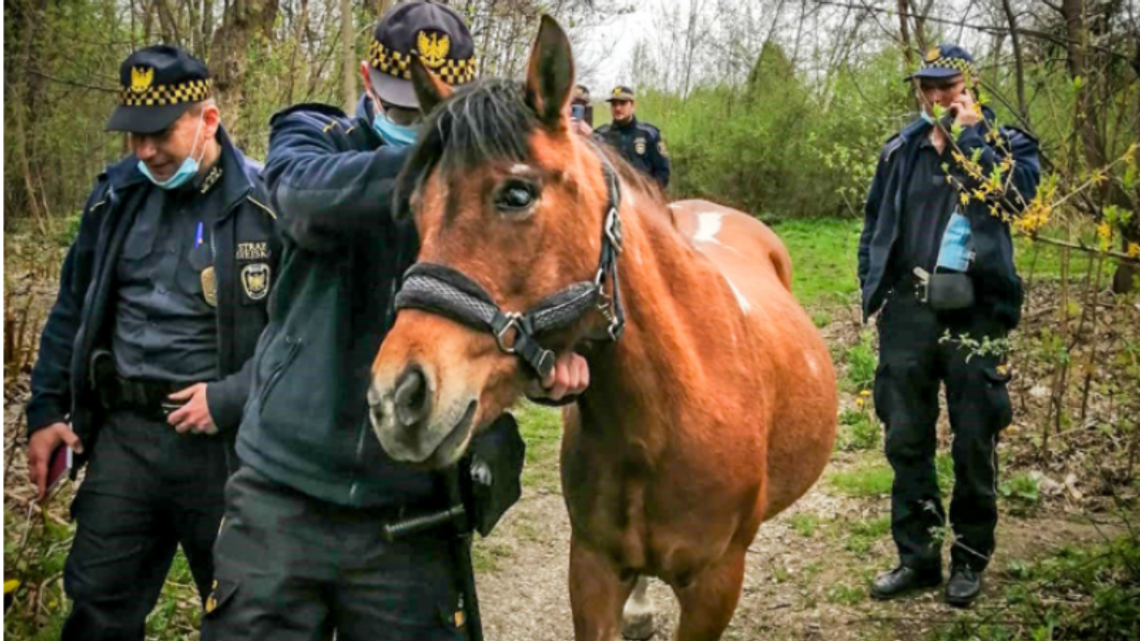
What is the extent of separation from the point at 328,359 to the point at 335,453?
0.69 ft

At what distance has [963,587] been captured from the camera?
467cm

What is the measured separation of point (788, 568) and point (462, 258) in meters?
3.69

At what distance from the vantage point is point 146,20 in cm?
1049

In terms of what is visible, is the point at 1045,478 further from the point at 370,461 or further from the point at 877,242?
the point at 370,461

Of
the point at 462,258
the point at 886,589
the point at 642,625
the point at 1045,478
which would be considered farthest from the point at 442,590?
the point at 1045,478

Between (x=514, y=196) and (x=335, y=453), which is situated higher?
(x=514, y=196)

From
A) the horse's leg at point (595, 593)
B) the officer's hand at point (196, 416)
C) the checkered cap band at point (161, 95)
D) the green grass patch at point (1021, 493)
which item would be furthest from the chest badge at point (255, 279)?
the green grass patch at point (1021, 493)

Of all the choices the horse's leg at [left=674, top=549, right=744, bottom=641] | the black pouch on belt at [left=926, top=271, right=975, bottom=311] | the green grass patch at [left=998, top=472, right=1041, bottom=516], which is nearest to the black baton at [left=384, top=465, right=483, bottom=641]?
the horse's leg at [left=674, top=549, right=744, bottom=641]

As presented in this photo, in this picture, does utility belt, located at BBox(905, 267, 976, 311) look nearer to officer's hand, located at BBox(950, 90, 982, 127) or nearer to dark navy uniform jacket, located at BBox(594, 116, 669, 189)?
officer's hand, located at BBox(950, 90, 982, 127)

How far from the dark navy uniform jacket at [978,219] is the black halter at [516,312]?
2.23 meters

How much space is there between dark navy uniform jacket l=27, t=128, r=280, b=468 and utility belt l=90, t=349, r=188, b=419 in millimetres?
33

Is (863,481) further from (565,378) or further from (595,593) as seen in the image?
(565,378)

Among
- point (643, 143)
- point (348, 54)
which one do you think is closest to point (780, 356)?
point (348, 54)

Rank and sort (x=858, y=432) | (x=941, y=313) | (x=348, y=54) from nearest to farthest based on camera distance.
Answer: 1. (x=941, y=313)
2. (x=858, y=432)
3. (x=348, y=54)
